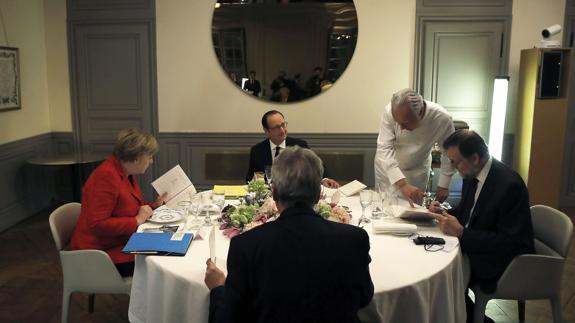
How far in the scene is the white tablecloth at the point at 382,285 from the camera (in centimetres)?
198

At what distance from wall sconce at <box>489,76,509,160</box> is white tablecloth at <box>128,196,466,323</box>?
3.25 meters

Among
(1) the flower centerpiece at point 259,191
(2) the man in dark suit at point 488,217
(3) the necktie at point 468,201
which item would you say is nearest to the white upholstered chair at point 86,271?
(1) the flower centerpiece at point 259,191

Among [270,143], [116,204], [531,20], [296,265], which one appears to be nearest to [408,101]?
[270,143]

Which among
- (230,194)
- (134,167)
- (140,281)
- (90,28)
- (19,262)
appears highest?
(90,28)

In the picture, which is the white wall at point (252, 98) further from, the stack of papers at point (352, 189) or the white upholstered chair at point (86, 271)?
the white upholstered chair at point (86, 271)

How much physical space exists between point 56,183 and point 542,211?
16.3 ft

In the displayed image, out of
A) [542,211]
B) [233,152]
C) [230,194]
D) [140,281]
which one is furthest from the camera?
[233,152]

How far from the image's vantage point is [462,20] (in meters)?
5.32

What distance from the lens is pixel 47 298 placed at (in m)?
3.53

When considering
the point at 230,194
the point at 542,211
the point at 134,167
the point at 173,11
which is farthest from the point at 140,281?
the point at 173,11

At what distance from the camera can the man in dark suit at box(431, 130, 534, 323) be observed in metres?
2.37

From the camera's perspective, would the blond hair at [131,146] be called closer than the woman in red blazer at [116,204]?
No

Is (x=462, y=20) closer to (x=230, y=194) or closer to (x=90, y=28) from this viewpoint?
(x=230, y=194)

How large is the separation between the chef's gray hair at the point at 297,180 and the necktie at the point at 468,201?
1299 mm
